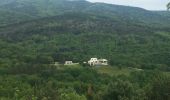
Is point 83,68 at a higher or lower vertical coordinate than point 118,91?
lower

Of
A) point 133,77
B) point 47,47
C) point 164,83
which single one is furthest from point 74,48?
point 164,83

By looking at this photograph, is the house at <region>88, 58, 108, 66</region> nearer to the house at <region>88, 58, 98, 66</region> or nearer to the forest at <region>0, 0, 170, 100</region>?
the house at <region>88, 58, 98, 66</region>

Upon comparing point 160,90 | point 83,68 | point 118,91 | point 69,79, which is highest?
point 160,90

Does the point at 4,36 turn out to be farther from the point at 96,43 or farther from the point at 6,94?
the point at 6,94

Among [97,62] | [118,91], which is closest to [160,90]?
[118,91]

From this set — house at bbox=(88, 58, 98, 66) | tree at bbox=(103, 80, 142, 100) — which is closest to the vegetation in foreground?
house at bbox=(88, 58, 98, 66)

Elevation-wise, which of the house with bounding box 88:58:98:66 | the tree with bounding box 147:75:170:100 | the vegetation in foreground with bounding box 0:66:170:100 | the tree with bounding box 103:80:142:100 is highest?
the tree with bounding box 147:75:170:100

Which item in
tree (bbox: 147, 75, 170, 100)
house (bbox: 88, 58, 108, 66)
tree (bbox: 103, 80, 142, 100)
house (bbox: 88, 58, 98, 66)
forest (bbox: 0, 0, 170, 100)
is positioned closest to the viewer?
tree (bbox: 147, 75, 170, 100)

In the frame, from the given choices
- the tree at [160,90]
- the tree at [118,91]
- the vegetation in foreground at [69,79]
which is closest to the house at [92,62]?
the vegetation in foreground at [69,79]

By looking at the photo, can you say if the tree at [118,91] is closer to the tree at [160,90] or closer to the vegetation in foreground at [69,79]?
the tree at [160,90]

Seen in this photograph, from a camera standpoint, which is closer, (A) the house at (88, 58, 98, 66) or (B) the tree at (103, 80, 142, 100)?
(B) the tree at (103, 80, 142, 100)

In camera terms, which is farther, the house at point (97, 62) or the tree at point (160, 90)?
the house at point (97, 62)

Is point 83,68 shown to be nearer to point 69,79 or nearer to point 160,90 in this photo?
point 69,79
